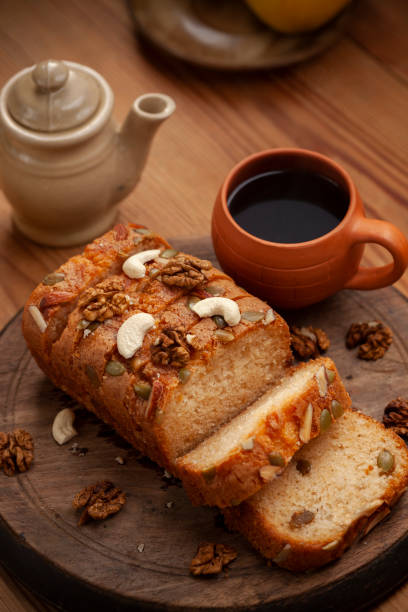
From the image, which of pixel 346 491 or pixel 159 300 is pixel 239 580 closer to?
pixel 346 491

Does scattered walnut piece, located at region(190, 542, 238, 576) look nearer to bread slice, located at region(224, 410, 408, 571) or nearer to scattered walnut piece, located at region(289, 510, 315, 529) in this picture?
bread slice, located at region(224, 410, 408, 571)

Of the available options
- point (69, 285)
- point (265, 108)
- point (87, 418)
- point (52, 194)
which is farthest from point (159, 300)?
point (265, 108)

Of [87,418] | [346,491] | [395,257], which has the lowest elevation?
[87,418]

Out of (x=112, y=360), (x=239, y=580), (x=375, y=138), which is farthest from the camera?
(x=375, y=138)

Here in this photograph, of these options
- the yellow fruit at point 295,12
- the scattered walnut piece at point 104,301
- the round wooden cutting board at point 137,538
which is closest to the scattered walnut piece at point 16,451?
the round wooden cutting board at point 137,538

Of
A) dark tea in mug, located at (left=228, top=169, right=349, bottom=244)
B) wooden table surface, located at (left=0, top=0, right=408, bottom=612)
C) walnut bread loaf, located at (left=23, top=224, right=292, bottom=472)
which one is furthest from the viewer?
wooden table surface, located at (left=0, top=0, right=408, bottom=612)

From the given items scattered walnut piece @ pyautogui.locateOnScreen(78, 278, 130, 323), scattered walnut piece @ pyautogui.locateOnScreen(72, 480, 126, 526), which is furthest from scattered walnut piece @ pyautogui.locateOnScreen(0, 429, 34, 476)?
scattered walnut piece @ pyautogui.locateOnScreen(78, 278, 130, 323)

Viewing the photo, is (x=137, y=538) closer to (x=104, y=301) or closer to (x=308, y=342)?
(x=104, y=301)
